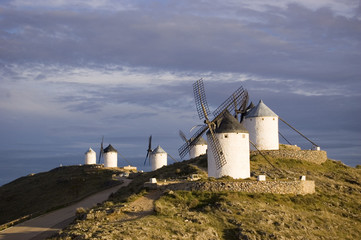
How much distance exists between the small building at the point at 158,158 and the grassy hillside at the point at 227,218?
39.2m

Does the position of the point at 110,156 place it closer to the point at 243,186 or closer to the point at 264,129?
the point at 264,129

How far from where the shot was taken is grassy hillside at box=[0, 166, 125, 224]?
207 feet

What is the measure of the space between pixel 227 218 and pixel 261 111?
28573mm

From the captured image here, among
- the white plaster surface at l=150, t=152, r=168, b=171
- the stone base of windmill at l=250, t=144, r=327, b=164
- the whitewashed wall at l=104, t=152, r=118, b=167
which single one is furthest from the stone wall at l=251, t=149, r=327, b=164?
the whitewashed wall at l=104, t=152, r=118, b=167

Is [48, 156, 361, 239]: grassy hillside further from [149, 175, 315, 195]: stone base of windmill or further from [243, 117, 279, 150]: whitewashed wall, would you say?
[243, 117, 279, 150]: whitewashed wall

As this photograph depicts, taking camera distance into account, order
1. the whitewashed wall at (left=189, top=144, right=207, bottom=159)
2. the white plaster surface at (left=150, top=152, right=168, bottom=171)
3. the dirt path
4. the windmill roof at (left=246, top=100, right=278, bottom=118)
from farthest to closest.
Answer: the white plaster surface at (left=150, top=152, right=168, bottom=171) < the whitewashed wall at (left=189, top=144, right=207, bottom=159) < the windmill roof at (left=246, top=100, right=278, bottom=118) < the dirt path

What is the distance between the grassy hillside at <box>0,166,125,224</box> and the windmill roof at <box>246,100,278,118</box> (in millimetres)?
20238

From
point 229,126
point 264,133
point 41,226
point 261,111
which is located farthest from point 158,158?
point 41,226

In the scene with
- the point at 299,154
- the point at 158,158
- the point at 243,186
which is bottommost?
the point at 243,186

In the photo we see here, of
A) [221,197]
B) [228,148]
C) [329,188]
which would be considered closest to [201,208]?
[221,197]

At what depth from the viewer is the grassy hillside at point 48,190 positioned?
63.2 metres

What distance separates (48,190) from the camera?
73625 millimetres

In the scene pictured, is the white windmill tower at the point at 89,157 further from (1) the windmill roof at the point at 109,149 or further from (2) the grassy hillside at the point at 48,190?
(1) the windmill roof at the point at 109,149

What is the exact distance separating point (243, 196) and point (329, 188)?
46.1ft
